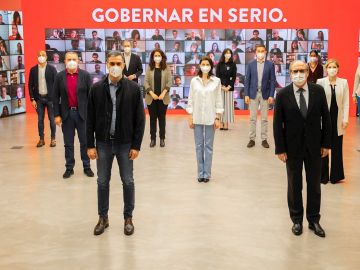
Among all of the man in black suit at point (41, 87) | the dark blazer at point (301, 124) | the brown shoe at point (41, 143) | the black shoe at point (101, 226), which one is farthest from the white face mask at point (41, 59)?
the dark blazer at point (301, 124)

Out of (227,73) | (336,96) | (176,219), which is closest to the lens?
(176,219)

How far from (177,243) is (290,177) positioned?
1.28 meters

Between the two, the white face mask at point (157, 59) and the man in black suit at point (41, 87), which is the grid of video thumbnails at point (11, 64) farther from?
the white face mask at point (157, 59)

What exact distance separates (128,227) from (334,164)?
→ 3279mm

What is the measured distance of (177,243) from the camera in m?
5.56

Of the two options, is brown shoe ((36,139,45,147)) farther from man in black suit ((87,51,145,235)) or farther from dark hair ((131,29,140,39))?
man in black suit ((87,51,145,235))

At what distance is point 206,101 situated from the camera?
7711mm

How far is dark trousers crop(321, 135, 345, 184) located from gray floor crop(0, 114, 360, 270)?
15 cm

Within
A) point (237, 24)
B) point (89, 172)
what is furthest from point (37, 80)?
point (237, 24)

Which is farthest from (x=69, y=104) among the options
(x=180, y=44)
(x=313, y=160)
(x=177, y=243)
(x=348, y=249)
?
(x=180, y=44)

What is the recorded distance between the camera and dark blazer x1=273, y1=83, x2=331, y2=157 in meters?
5.54

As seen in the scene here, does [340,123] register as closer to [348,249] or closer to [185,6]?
[348,249]

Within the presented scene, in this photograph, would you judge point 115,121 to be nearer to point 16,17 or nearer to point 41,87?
point 41,87

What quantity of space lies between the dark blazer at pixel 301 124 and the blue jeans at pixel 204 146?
221 centimetres
